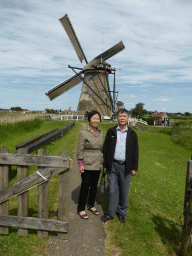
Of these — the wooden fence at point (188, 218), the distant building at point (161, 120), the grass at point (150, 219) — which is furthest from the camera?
the distant building at point (161, 120)

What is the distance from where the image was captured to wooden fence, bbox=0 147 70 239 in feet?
10.6

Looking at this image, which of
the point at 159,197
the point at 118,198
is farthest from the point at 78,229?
the point at 159,197

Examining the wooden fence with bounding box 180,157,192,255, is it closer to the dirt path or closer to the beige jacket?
the dirt path

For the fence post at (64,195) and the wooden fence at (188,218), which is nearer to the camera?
the wooden fence at (188,218)

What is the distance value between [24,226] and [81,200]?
1.22 metres

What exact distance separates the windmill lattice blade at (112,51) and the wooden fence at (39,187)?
1103 inches

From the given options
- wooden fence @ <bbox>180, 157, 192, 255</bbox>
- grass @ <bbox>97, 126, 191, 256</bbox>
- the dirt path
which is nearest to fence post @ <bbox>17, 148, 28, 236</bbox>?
the dirt path

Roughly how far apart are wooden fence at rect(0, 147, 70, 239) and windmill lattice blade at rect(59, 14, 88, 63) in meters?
28.5

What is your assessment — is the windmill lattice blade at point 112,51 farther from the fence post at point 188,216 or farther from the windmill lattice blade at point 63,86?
the fence post at point 188,216

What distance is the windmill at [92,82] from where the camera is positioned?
28.9m

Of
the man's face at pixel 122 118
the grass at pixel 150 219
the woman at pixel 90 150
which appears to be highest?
the man's face at pixel 122 118

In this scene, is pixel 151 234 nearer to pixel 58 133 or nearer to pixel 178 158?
pixel 178 158

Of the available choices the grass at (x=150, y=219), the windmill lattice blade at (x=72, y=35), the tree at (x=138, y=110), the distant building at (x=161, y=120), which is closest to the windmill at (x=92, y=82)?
the windmill lattice blade at (x=72, y=35)

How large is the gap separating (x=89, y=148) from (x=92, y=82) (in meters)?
26.9
